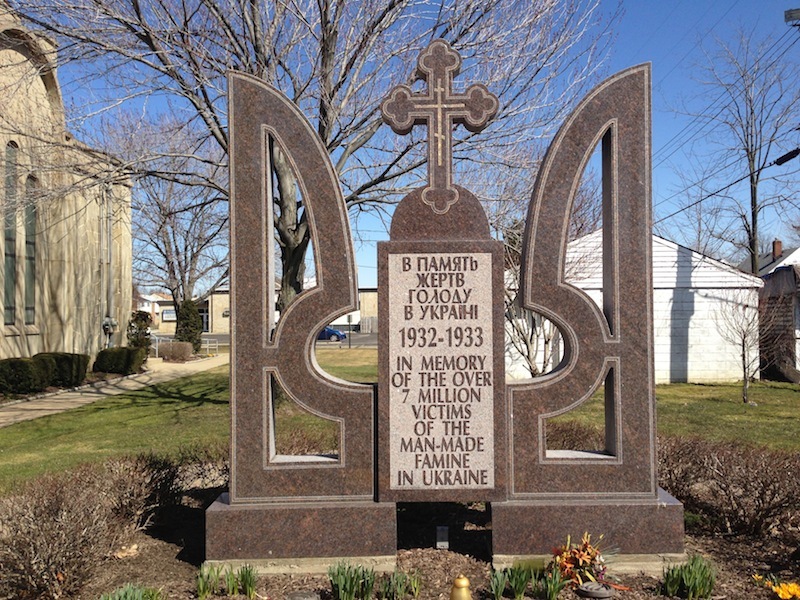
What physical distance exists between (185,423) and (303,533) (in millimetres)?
8517

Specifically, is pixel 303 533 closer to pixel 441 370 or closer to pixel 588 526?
pixel 441 370

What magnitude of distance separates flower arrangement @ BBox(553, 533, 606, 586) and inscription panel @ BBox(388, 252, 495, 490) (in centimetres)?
93

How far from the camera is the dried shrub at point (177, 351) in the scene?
29.7 metres

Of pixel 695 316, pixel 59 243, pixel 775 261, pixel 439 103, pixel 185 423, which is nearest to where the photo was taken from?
pixel 439 103

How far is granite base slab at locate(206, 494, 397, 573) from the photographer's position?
5113mm

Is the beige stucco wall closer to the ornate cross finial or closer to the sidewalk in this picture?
the sidewalk

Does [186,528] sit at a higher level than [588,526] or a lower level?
lower

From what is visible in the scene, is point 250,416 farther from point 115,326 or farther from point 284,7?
point 115,326

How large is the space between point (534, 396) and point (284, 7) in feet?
30.6

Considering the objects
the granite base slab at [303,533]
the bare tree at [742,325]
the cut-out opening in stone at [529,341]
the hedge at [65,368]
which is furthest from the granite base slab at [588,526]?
the hedge at [65,368]

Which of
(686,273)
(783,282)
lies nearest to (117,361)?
(686,273)

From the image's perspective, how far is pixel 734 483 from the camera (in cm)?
590

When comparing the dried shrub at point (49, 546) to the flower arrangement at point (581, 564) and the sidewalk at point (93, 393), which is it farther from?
the sidewalk at point (93, 393)

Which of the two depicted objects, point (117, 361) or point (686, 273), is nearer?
point (686, 273)
